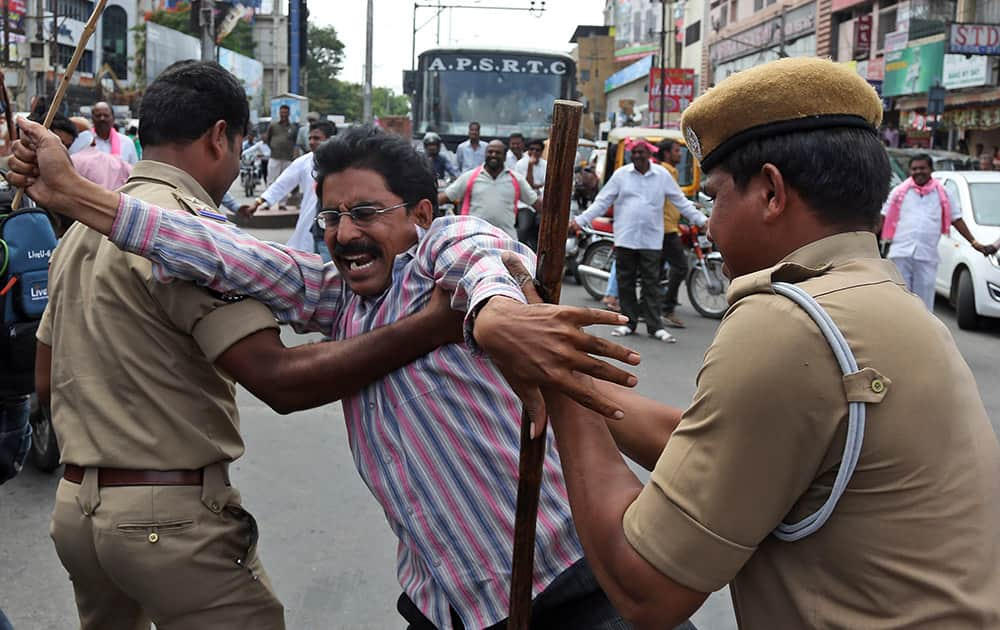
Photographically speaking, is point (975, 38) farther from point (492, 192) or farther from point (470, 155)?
point (492, 192)

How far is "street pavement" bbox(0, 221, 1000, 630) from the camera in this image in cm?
389

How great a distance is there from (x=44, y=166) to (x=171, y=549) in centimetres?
78

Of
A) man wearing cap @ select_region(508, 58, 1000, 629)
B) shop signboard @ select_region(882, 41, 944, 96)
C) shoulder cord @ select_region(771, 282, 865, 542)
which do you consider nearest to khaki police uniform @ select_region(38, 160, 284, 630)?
man wearing cap @ select_region(508, 58, 1000, 629)

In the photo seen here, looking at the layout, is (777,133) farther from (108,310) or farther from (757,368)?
(108,310)

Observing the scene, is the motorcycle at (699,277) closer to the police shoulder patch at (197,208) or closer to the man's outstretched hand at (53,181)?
the police shoulder patch at (197,208)

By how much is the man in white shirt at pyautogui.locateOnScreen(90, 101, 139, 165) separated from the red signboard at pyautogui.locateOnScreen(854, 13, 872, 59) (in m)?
29.7

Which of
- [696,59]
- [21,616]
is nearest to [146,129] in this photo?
[21,616]

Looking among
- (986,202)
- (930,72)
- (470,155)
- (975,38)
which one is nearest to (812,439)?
(986,202)

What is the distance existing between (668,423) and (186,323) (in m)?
0.94

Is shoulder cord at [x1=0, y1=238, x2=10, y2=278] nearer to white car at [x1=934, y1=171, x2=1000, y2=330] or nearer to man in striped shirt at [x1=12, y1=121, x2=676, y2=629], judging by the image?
man in striped shirt at [x1=12, y1=121, x2=676, y2=629]

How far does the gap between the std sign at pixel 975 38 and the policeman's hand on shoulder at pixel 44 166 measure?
26072 millimetres

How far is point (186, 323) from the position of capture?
6.60 ft

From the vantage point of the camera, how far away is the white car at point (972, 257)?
10086 millimetres

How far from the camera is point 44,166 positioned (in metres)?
1.83
